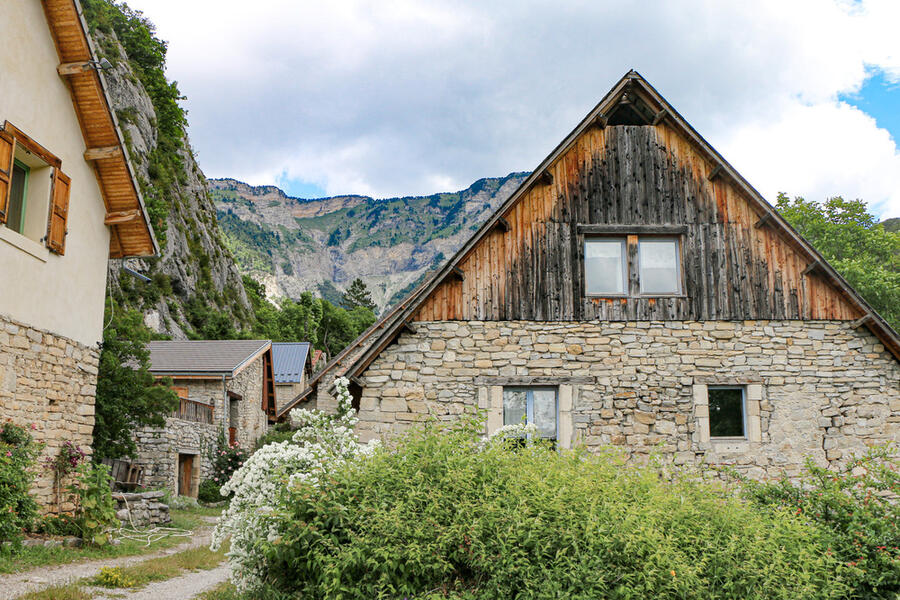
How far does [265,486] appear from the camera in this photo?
Answer: 23.9 ft

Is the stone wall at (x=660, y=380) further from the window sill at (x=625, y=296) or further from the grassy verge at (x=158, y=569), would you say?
the grassy verge at (x=158, y=569)

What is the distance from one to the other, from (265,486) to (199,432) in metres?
Result: 17.5

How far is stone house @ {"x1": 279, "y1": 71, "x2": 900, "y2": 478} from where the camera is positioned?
11.1 meters

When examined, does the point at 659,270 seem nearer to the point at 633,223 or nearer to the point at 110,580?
the point at 633,223

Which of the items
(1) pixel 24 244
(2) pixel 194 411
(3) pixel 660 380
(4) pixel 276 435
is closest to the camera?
(1) pixel 24 244

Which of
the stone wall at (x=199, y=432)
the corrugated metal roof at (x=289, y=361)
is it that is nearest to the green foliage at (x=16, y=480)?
the stone wall at (x=199, y=432)

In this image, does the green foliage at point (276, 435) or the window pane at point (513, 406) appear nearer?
the window pane at point (513, 406)

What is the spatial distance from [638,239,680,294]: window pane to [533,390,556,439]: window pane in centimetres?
235

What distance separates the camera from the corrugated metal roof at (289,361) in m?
39.4

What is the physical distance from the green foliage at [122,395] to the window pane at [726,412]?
12.1 metres

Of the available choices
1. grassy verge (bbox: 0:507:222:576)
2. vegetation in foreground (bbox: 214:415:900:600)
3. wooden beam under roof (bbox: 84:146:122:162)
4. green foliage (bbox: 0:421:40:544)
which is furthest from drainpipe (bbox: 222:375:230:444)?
vegetation in foreground (bbox: 214:415:900:600)

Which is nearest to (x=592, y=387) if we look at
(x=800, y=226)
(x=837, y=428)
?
(x=837, y=428)

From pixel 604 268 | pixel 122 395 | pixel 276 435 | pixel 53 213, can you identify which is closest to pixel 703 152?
pixel 604 268

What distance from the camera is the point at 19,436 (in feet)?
31.8
